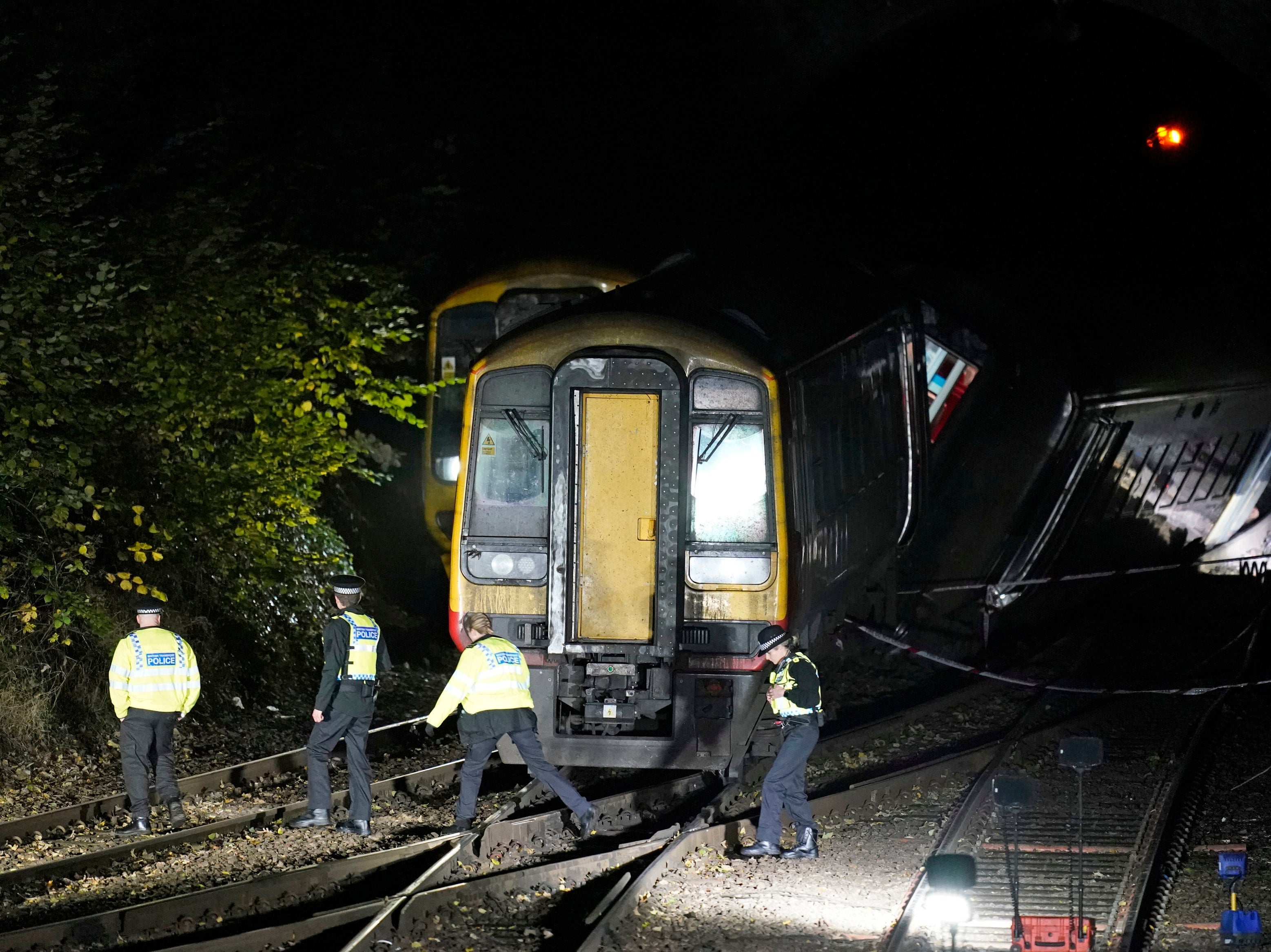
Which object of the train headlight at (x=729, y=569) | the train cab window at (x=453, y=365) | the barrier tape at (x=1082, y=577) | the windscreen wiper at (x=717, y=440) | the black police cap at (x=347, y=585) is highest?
the train cab window at (x=453, y=365)

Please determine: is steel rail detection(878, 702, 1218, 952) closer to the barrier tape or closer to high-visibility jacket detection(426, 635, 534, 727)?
high-visibility jacket detection(426, 635, 534, 727)

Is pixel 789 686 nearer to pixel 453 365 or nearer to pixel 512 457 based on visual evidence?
pixel 512 457

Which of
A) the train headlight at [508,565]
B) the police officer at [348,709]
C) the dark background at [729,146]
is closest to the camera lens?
the police officer at [348,709]

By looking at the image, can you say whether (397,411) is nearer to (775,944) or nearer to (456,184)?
(456,184)

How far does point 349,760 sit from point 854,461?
16.4ft

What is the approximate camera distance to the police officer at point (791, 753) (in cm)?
830

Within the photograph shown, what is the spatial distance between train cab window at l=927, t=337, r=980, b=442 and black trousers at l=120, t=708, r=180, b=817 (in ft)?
27.7

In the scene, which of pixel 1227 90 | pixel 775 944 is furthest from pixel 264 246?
pixel 1227 90

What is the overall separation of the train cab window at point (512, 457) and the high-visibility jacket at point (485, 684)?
124 cm

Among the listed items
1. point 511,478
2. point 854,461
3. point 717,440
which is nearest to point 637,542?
point 717,440

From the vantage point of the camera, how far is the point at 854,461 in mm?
12008

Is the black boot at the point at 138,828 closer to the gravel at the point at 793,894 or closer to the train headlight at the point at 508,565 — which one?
the train headlight at the point at 508,565

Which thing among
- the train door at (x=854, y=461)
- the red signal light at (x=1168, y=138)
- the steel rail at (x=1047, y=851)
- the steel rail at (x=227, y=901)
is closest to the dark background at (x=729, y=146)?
the red signal light at (x=1168, y=138)

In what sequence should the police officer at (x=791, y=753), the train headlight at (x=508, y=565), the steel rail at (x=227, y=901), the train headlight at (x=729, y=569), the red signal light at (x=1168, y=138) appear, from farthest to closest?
1. the red signal light at (x=1168, y=138)
2. the train headlight at (x=508, y=565)
3. the train headlight at (x=729, y=569)
4. the police officer at (x=791, y=753)
5. the steel rail at (x=227, y=901)
